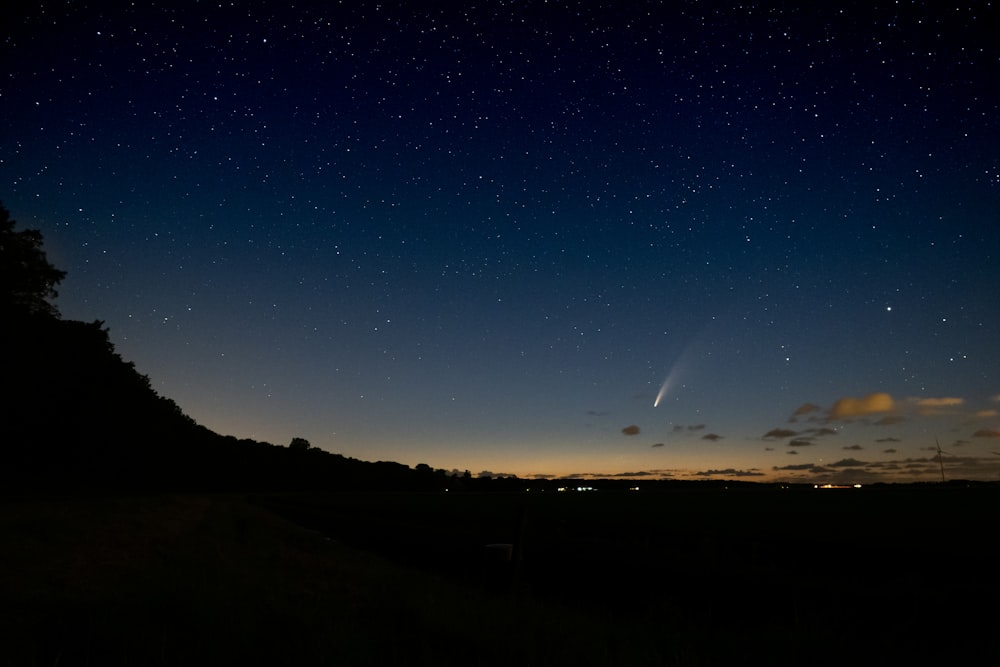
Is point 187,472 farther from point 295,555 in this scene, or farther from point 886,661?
point 886,661

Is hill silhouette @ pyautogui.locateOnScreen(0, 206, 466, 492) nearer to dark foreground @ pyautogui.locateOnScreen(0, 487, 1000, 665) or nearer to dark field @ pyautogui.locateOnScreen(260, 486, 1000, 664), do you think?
dark foreground @ pyautogui.locateOnScreen(0, 487, 1000, 665)

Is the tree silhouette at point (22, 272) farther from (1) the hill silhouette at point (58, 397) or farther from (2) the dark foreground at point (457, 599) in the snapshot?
(2) the dark foreground at point (457, 599)

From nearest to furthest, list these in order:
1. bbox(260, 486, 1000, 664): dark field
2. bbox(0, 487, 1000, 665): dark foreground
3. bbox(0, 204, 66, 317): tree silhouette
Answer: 1. bbox(0, 487, 1000, 665): dark foreground
2. bbox(260, 486, 1000, 664): dark field
3. bbox(0, 204, 66, 317): tree silhouette

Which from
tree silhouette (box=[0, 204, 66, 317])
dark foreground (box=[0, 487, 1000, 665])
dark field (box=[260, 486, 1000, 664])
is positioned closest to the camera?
dark foreground (box=[0, 487, 1000, 665])

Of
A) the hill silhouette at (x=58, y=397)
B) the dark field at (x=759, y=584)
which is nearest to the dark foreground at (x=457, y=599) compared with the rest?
the dark field at (x=759, y=584)

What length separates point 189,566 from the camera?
44.4ft

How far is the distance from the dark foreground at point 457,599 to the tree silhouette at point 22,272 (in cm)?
943

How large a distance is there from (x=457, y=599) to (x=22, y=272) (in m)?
25.0

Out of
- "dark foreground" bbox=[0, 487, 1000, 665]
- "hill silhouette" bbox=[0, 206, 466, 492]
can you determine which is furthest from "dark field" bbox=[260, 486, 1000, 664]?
"hill silhouette" bbox=[0, 206, 466, 492]

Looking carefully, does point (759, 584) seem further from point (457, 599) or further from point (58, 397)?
point (58, 397)

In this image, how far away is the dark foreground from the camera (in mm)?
5930

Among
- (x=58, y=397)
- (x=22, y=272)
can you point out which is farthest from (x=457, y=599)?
(x=58, y=397)

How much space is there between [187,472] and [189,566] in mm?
75189

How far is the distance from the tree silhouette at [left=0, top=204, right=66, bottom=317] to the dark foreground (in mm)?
9432
